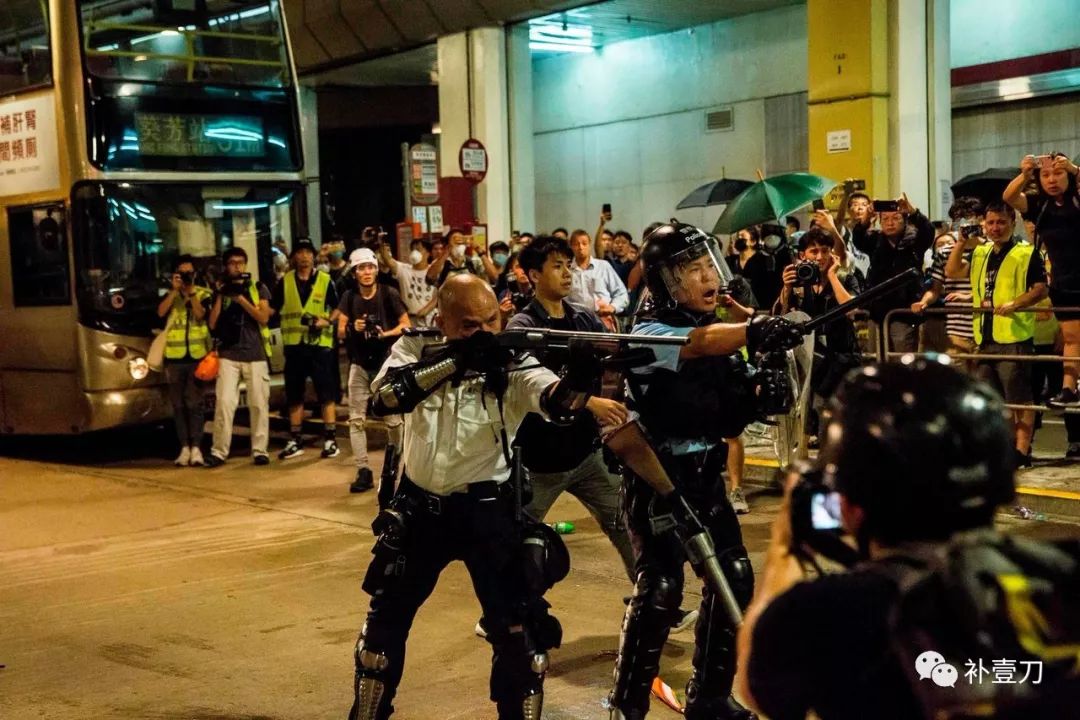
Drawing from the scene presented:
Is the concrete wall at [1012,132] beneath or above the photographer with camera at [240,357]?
above

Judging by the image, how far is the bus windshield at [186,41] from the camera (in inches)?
461

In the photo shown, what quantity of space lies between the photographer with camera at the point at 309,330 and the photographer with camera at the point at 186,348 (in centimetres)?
71

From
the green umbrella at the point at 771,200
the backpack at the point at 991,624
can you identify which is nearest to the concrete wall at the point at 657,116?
the green umbrella at the point at 771,200

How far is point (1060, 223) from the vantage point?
870cm

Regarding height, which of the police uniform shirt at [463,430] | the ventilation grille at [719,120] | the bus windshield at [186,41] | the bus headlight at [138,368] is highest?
the bus windshield at [186,41]

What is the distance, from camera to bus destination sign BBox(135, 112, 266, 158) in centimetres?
1207

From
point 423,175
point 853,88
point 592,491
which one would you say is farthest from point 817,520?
point 423,175

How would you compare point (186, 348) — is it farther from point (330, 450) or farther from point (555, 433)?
point (555, 433)

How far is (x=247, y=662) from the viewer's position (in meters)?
6.18

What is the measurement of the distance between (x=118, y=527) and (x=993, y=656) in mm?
8580

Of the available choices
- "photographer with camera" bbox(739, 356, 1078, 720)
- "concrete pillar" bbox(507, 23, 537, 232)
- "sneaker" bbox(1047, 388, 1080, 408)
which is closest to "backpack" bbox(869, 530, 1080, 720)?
"photographer with camera" bbox(739, 356, 1078, 720)

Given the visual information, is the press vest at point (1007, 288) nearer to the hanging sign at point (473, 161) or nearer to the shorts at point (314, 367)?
the shorts at point (314, 367)

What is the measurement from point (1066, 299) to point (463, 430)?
559 cm

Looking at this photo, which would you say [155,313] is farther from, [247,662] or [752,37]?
[752,37]
